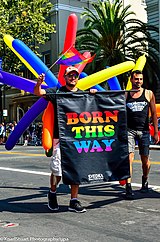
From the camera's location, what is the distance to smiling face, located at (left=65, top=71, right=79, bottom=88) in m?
5.22

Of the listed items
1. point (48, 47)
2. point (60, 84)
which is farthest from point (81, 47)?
point (60, 84)

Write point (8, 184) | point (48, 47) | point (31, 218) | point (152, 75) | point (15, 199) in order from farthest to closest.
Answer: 1. point (48, 47)
2. point (152, 75)
3. point (8, 184)
4. point (15, 199)
5. point (31, 218)

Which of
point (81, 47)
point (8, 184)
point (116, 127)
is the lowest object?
point (8, 184)

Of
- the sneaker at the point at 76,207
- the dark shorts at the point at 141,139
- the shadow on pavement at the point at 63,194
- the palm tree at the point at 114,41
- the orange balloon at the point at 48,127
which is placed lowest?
the shadow on pavement at the point at 63,194

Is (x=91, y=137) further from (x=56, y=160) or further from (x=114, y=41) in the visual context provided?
(x=114, y=41)

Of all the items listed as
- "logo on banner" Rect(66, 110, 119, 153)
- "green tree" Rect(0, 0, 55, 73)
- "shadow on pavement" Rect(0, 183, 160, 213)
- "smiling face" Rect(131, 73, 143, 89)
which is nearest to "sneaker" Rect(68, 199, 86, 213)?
"shadow on pavement" Rect(0, 183, 160, 213)

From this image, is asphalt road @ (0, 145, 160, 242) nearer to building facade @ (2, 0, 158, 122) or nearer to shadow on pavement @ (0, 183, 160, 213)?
shadow on pavement @ (0, 183, 160, 213)

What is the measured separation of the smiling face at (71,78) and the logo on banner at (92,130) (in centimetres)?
37

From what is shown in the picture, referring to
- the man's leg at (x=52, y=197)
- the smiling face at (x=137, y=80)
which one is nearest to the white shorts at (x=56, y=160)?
the man's leg at (x=52, y=197)

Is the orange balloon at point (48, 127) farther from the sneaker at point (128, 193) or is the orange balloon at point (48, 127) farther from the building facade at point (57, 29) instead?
the building facade at point (57, 29)

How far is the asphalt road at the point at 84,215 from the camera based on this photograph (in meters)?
4.29

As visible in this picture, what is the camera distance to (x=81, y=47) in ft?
80.6

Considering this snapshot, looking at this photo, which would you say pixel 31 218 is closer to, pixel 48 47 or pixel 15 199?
pixel 15 199

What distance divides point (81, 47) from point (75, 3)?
11331 millimetres
